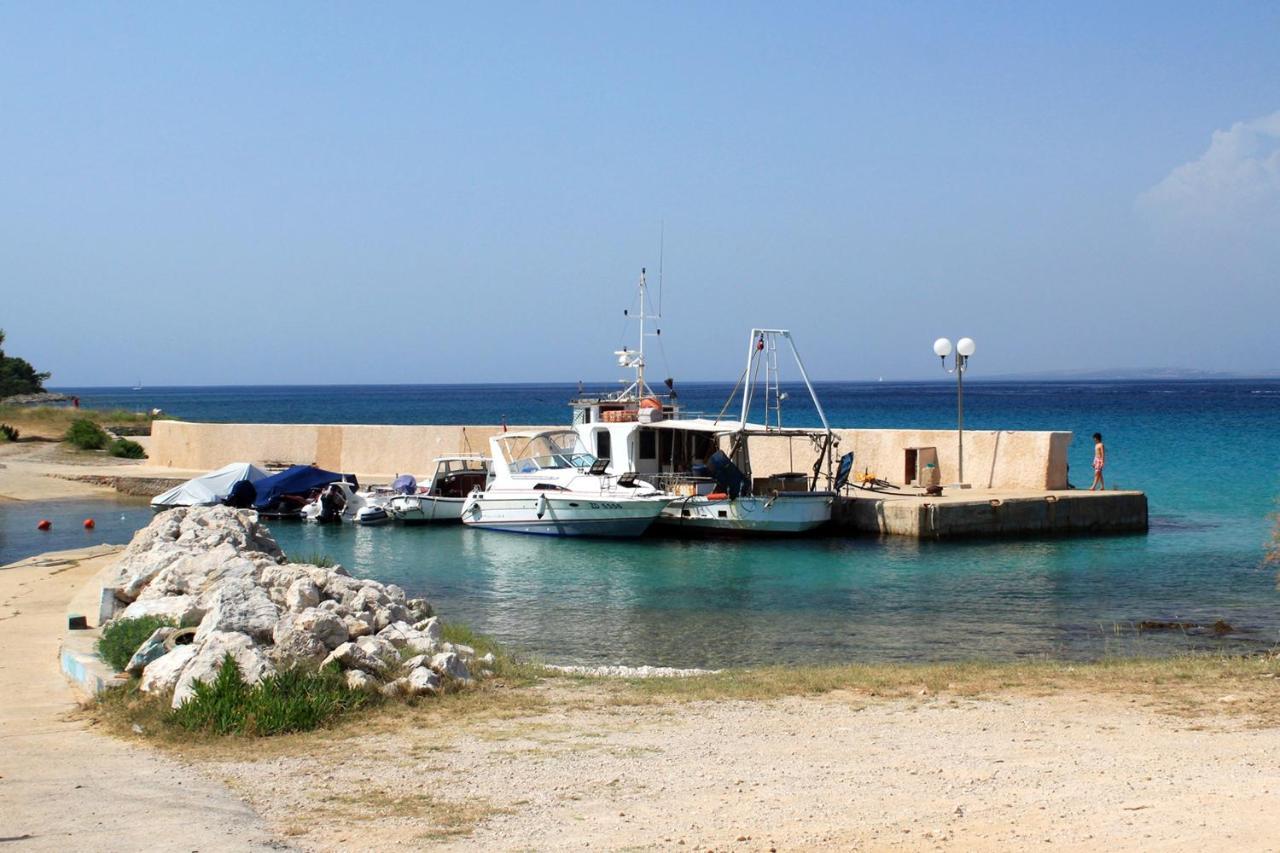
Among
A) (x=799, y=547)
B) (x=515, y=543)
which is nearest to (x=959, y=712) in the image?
(x=799, y=547)

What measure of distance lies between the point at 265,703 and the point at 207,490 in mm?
24241

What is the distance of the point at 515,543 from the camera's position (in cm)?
2788

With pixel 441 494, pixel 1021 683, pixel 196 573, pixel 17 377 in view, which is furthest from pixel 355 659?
pixel 17 377

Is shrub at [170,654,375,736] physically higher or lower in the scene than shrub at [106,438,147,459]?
lower

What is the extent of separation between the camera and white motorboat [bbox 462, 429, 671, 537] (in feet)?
91.7

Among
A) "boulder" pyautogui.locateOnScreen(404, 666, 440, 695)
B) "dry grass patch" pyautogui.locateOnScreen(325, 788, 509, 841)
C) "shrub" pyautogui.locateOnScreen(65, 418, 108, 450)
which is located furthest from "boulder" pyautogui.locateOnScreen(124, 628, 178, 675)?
"shrub" pyautogui.locateOnScreen(65, 418, 108, 450)

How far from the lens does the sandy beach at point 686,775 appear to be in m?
6.62

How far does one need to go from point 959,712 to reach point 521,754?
11.4 ft

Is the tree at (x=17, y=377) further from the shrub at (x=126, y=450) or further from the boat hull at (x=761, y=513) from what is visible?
the boat hull at (x=761, y=513)

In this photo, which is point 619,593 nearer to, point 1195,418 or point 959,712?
point 959,712

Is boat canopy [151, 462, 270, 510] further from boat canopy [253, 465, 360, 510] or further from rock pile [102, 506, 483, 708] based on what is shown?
rock pile [102, 506, 483, 708]

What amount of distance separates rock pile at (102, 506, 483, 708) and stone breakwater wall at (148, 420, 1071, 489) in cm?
1864

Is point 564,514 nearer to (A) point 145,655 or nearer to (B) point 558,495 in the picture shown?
(B) point 558,495

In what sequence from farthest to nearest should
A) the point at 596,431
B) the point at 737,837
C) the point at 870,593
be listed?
the point at 596,431
the point at 870,593
the point at 737,837
